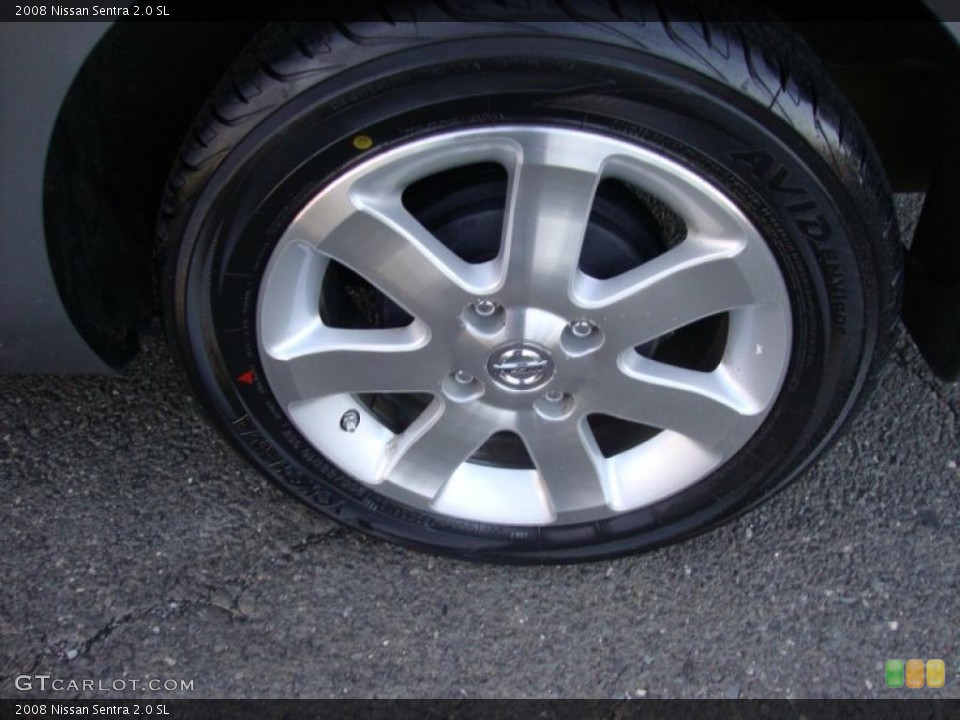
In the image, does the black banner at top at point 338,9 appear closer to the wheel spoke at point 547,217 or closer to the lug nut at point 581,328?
the wheel spoke at point 547,217

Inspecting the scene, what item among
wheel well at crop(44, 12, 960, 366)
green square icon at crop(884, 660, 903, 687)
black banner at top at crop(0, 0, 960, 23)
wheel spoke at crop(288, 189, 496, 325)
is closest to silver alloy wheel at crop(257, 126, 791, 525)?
wheel spoke at crop(288, 189, 496, 325)

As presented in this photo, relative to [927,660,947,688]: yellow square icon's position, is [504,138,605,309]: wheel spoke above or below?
above

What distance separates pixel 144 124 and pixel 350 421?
61cm

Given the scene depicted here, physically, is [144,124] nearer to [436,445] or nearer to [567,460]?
[436,445]

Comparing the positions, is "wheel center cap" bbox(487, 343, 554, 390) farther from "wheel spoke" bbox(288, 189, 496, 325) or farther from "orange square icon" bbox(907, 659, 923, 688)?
"orange square icon" bbox(907, 659, 923, 688)

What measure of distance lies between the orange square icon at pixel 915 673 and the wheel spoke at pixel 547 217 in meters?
0.95

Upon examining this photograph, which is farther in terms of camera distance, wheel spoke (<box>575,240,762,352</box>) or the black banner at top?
wheel spoke (<box>575,240,762,352</box>)

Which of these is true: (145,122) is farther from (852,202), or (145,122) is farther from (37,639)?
(852,202)

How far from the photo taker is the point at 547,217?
155 centimetres

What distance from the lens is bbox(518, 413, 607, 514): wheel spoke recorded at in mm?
1829

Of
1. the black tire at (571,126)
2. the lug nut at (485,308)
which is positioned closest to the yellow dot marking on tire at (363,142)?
the black tire at (571,126)

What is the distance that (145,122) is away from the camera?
5.70 feet

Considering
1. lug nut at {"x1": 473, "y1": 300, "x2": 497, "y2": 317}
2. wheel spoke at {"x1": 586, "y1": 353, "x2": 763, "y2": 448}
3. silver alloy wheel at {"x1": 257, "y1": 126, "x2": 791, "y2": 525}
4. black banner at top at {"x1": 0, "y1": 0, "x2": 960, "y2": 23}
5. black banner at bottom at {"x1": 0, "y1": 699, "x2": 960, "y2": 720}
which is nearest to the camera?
black banner at top at {"x1": 0, "y1": 0, "x2": 960, "y2": 23}

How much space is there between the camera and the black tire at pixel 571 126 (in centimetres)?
141
